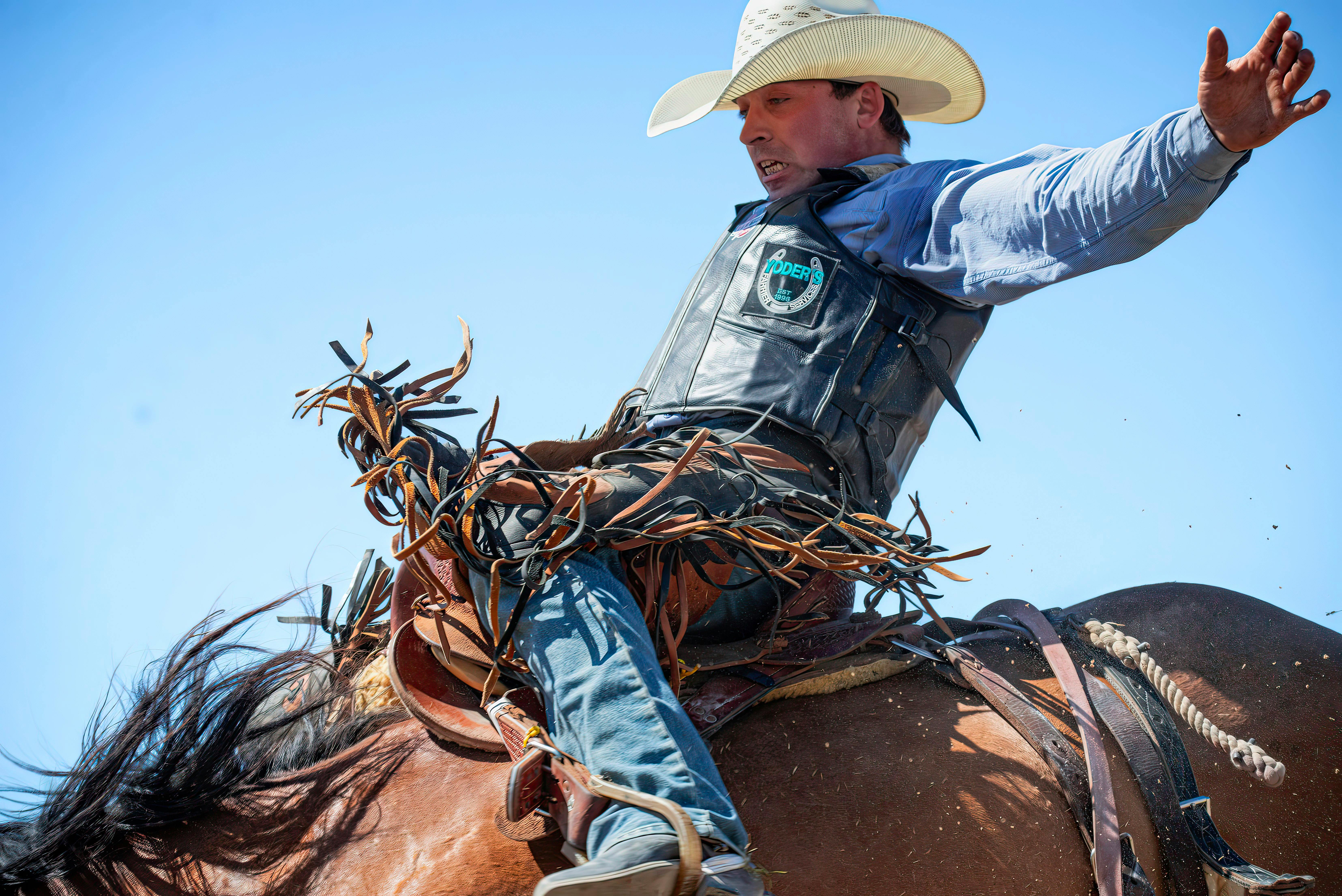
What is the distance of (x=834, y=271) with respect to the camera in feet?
8.33

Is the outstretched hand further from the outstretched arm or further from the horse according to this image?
the horse

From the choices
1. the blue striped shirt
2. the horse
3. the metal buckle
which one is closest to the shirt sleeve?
the blue striped shirt

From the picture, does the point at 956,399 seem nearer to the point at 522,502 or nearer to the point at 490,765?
the point at 522,502

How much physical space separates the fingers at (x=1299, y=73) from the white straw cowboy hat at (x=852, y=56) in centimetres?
134

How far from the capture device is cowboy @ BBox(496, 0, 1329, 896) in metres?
1.70

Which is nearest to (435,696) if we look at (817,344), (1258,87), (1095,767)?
(817,344)

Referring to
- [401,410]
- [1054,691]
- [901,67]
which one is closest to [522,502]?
[401,410]

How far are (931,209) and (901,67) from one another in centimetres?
78

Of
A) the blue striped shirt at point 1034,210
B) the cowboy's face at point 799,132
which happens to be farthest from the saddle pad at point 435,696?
the cowboy's face at point 799,132

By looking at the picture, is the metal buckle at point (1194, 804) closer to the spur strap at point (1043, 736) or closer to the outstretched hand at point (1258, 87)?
the spur strap at point (1043, 736)

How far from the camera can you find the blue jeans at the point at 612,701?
166cm

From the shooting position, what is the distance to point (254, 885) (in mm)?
2033

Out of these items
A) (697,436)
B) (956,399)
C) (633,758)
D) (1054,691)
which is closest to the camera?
(633,758)

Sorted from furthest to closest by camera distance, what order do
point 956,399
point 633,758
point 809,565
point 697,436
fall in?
point 956,399
point 809,565
point 697,436
point 633,758
